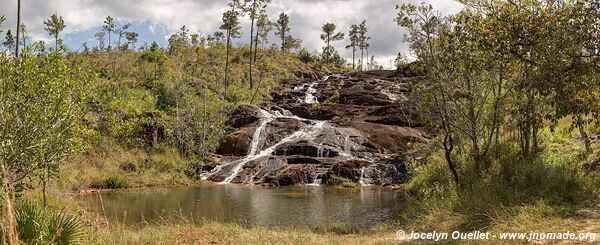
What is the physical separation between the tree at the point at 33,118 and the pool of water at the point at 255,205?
4767 mm

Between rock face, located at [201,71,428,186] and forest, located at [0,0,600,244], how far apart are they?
0.16 meters

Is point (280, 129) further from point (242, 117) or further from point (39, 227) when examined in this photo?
point (39, 227)

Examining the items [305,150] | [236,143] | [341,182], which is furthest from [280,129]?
[341,182]

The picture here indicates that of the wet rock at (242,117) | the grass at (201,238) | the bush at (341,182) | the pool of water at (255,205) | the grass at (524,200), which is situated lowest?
the pool of water at (255,205)

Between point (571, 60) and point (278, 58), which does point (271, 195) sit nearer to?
point (571, 60)

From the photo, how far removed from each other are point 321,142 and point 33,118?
2783cm

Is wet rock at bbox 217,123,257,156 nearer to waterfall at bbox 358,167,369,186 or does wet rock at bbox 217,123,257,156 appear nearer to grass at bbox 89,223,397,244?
waterfall at bbox 358,167,369,186

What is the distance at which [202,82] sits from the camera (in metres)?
53.9

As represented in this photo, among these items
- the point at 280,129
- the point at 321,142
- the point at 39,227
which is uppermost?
the point at 280,129

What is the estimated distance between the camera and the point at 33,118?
921cm

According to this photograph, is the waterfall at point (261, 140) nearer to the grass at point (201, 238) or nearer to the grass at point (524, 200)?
the grass at point (524, 200)

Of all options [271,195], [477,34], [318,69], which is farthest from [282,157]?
[318,69]

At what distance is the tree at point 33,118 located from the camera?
8.84m

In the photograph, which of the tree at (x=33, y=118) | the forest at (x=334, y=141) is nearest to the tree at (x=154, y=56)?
the forest at (x=334, y=141)
